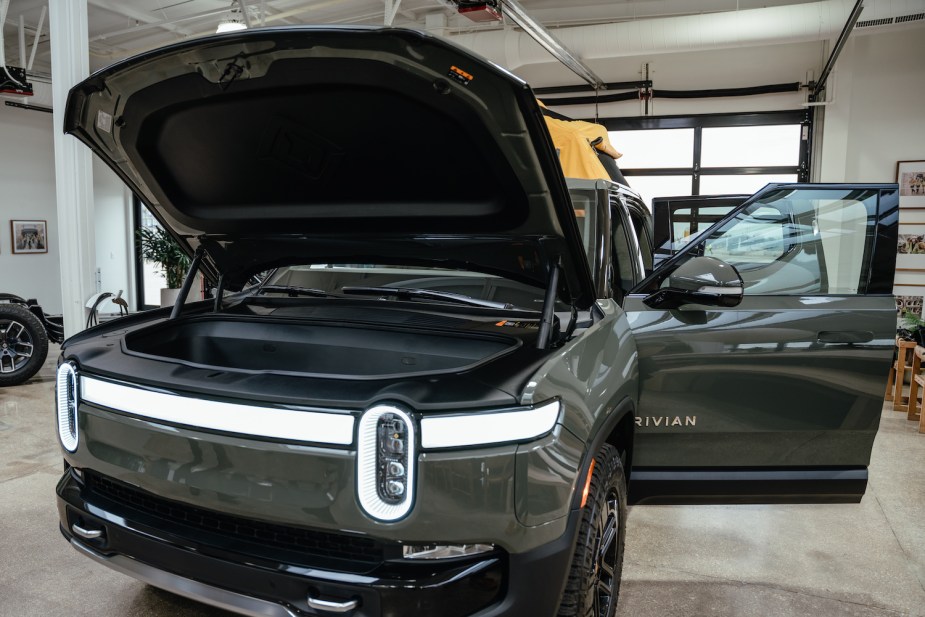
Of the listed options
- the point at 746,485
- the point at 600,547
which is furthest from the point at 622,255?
the point at 600,547

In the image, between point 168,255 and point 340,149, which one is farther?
point 168,255

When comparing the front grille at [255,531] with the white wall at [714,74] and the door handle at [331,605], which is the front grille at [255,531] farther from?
the white wall at [714,74]

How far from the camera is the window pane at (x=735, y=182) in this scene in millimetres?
9516

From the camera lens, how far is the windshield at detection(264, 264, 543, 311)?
7.01 feet

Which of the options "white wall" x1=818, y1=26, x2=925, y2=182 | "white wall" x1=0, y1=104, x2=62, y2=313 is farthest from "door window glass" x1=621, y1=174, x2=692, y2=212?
"white wall" x1=0, y1=104, x2=62, y2=313

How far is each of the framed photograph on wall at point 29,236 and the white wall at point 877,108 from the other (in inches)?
444

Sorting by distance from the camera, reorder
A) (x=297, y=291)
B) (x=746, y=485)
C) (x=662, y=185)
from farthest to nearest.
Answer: (x=662, y=185) < (x=297, y=291) < (x=746, y=485)

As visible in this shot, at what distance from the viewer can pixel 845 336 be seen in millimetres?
2166

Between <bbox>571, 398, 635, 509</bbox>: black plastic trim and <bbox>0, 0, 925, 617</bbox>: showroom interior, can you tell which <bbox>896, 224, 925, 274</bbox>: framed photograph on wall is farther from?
<bbox>571, 398, 635, 509</bbox>: black plastic trim

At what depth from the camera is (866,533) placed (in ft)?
9.78

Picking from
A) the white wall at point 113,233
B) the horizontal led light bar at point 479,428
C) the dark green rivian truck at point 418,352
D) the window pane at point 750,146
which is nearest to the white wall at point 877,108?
the window pane at point 750,146

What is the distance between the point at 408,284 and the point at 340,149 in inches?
27.0

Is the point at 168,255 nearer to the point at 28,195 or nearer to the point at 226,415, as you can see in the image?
the point at 28,195

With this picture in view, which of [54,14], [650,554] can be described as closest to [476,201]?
[650,554]
